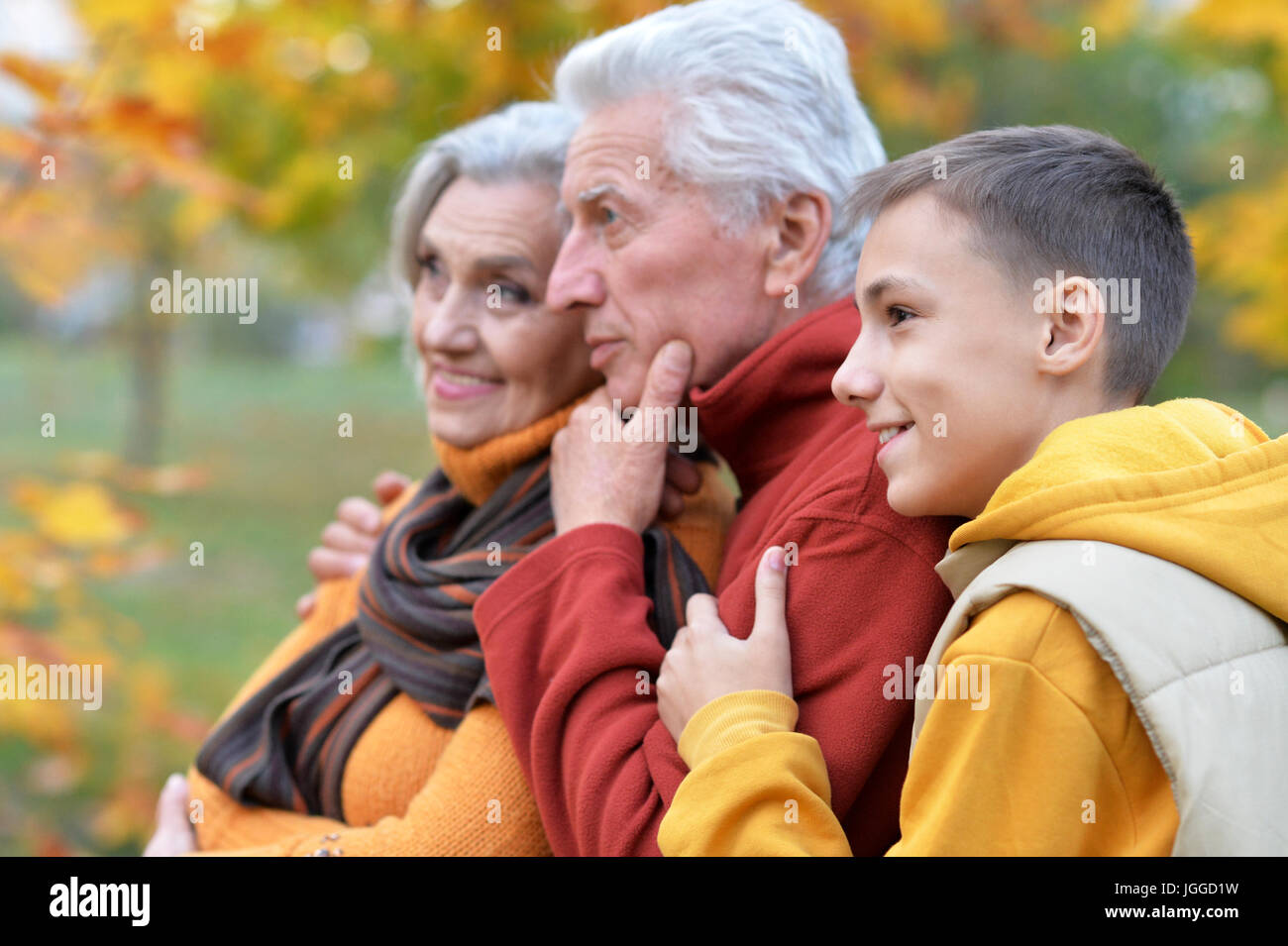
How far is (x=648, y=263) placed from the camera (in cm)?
213

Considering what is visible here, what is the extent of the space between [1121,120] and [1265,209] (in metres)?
1.37

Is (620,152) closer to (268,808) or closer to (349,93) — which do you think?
(268,808)

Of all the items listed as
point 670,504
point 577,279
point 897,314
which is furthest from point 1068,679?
point 577,279

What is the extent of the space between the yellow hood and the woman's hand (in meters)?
1.61

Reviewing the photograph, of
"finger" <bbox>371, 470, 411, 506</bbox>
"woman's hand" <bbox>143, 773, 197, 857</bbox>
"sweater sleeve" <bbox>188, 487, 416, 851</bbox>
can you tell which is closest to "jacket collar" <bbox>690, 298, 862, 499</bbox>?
"sweater sleeve" <bbox>188, 487, 416, 851</bbox>

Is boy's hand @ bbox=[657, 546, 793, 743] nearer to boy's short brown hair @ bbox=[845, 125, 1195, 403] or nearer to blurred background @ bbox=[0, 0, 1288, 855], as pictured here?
boy's short brown hair @ bbox=[845, 125, 1195, 403]

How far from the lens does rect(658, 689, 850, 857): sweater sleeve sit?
4.96 feet

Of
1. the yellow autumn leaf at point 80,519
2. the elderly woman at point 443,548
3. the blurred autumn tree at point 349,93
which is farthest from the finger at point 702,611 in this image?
the yellow autumn leaf at point 80,519

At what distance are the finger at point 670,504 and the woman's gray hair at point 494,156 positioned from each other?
A: 642mm

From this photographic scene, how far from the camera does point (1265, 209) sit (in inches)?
153

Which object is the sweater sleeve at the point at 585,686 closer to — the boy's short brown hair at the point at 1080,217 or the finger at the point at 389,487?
the boy's short brown hair at the point at 1080,217

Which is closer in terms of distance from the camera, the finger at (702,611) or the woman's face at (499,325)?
the finger at (702,611)

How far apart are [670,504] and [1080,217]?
0.89 m

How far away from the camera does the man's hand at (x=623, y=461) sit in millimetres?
2061
